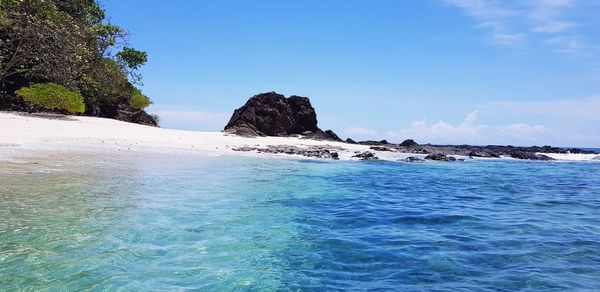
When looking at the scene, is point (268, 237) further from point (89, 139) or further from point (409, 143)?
point (409, 143)

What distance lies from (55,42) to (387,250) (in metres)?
16.0

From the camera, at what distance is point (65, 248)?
18.8 ft

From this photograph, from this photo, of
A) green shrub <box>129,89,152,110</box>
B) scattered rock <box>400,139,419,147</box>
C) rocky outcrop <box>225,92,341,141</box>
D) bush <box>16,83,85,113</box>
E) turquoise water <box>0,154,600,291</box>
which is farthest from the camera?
scattered rock <box>400,139,419,147</box>

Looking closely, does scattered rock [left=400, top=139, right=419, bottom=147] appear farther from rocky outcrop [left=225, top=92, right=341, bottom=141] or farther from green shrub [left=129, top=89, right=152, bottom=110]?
green shrub [left=129, top=89, right=152, bottom=110]

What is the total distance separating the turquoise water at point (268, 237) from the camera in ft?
16.9

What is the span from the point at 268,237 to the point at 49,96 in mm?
26047

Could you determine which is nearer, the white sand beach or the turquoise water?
the turquoise water

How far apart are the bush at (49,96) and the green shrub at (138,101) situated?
1373 cm

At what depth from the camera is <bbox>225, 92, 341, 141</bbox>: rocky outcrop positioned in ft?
145

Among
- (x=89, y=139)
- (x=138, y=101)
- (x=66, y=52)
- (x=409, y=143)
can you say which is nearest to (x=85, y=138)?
(x=89, y=139)

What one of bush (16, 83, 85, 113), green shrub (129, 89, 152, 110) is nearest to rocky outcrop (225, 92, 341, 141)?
green shrub (129, 89, 152, 110)

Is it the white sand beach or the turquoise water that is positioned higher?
the white sand beach

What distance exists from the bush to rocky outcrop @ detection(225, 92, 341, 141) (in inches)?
579

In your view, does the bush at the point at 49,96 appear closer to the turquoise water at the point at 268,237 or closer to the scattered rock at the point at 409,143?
the turquoise water at the point at 268,237
